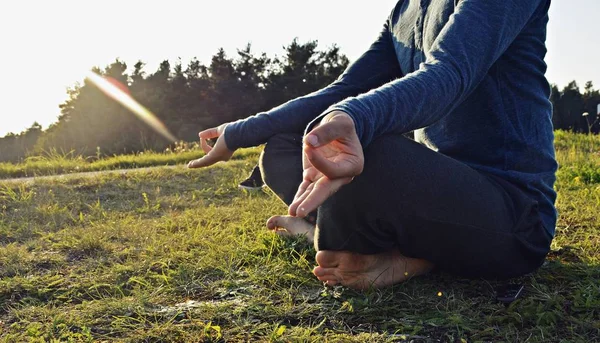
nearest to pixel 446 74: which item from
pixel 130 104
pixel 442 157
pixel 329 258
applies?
pixel 442 157

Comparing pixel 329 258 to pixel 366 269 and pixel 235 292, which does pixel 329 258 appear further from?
pixel 235 292

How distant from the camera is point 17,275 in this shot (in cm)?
235

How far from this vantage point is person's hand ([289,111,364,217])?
48.8 inches

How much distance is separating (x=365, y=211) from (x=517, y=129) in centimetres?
58

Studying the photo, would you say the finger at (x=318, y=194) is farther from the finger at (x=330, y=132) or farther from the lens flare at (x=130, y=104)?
the lens flare at (x=130, y=104)

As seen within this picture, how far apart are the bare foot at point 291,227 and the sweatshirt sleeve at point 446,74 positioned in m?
1.08

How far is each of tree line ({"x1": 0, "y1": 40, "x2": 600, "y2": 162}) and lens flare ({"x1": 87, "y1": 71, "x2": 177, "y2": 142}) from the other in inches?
7.7

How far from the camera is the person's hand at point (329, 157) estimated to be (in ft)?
4.07

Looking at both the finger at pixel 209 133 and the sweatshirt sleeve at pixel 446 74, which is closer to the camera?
the sweatshirt sleeve at pixel 446 74

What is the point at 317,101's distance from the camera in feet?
7.64

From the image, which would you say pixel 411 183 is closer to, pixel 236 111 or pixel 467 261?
pixel 467 261

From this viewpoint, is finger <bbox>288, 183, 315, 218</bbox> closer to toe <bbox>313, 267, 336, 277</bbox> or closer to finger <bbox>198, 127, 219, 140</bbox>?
toe <bbox>313, 267, 336, 277</bbox>

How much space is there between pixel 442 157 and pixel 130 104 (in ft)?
81.4

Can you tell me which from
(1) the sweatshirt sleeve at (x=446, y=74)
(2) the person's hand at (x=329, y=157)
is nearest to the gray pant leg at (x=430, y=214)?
(1) the sweatshirt sleeve at (x=446, y=74)
